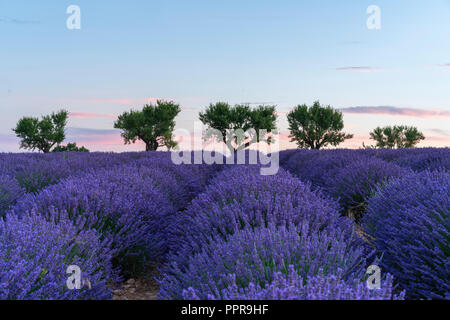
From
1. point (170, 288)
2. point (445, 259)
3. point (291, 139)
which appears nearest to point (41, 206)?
point (170, 288)

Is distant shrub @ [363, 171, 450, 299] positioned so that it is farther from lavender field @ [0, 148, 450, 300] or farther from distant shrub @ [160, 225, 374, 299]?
distant shrub @ [160, 225, 374, 299]

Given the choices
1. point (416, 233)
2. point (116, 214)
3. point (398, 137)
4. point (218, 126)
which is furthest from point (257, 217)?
point (398, 137)

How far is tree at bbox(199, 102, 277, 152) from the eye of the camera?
31484mm

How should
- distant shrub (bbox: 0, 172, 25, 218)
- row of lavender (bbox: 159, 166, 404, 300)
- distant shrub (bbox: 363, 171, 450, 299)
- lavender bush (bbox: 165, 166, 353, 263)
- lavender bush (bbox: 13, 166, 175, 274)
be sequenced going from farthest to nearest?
distant shrub (bbox: 0, 172, 25, 218) → lavender bush (bbox: 13, 166, 175, 274) → lavender bush (bbox: 165, 166, 353, 263) → distant shrub (bbox: 363, 171, 450, 299) → row of lavender (bbox: 159, 166, 404, 300)

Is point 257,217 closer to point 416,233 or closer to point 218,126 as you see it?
point 416,233

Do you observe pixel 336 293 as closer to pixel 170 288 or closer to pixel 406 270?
pixel 170 288

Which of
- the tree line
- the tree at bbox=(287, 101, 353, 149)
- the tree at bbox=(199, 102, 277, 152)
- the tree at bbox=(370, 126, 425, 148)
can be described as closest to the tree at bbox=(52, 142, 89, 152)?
the tree line

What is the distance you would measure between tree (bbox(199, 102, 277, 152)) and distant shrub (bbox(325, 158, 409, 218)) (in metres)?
24.4

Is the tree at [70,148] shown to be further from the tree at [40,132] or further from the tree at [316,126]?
the tree at [316,126]

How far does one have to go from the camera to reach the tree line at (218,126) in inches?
1254

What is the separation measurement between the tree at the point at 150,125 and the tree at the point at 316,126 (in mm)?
10707

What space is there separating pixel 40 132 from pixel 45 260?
33.5 metres
